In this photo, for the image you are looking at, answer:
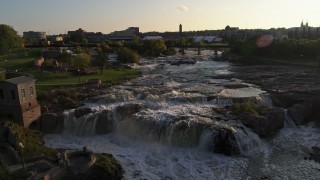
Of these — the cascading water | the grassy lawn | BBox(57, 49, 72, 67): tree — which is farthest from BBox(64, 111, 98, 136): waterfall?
BBox(57, 49, 72, 67): tree

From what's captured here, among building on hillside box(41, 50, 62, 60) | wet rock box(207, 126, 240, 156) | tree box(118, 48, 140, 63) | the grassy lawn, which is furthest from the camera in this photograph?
tree box(118, 48, 140, 63)

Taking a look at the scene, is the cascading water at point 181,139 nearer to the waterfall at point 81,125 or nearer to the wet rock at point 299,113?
the waterfall at point 81,125

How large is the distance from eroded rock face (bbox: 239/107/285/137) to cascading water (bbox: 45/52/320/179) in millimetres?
858

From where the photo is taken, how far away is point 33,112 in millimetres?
38875

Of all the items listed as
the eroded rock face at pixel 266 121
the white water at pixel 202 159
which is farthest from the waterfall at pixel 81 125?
the eroded rock face at pixel 266 121

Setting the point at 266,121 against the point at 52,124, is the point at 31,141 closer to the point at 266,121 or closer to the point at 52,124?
the point at 52,124

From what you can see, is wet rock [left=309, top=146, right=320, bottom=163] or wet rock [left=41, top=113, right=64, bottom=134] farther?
wet rock [left=41, top=113, right=64, bottom=134]

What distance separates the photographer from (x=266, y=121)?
37.5 metres

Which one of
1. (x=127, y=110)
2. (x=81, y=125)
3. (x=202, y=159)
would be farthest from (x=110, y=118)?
(x=202, y=159)

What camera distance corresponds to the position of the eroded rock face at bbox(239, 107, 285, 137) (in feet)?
120

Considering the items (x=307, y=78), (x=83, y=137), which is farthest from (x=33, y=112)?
(x=307, y=78)

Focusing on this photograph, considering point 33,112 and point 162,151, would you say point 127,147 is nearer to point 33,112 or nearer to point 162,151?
point 162,151

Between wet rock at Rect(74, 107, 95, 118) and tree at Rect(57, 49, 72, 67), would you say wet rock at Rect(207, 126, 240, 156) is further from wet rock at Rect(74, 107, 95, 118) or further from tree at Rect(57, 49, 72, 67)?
tree at Rect(57, 49, 72, 67)

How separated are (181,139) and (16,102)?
699 inches
